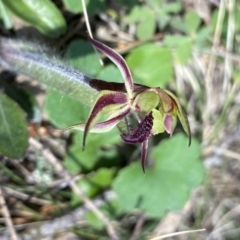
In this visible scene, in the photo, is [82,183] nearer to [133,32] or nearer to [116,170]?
[116,170]

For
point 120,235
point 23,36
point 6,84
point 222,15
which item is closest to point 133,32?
point 222,15

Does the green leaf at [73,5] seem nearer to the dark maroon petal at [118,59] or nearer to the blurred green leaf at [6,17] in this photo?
the blurred green leaf at [6,17]

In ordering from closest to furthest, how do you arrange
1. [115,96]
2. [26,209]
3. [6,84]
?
[115,96], [6,84], [26,209]

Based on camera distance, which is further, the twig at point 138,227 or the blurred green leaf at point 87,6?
the twig at point 138,227

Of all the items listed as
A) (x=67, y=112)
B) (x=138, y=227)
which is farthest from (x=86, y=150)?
(x=138, y=227)


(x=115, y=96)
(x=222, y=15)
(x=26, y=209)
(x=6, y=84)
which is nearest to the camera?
(x=115, y=96)

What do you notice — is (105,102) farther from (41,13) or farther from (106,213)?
(106,213)

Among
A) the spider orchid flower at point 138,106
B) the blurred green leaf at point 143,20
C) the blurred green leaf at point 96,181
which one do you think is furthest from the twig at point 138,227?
the spider orchid flower at point 138,106
